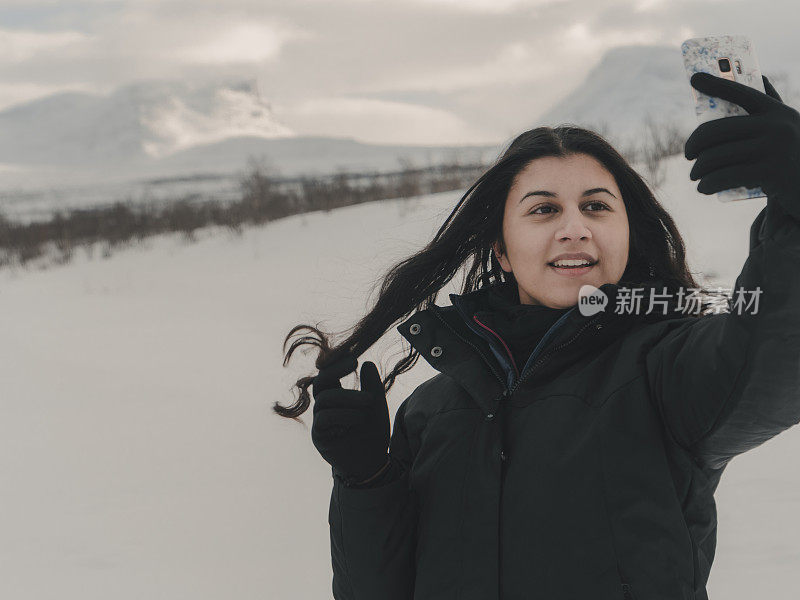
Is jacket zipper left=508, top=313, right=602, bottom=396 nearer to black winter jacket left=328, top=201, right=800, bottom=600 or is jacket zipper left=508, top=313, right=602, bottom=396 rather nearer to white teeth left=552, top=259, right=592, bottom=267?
black winter jacket left=328, top=201, right=800, bottom=600

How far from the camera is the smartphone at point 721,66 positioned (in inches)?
44.9

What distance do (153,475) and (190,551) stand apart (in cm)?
134

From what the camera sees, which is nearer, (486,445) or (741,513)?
(486,445)

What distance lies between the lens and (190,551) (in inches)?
170

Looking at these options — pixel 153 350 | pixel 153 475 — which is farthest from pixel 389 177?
pixel 153 475

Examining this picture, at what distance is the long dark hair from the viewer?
64.2 inches

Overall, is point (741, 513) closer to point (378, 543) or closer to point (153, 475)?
point (378, 543)

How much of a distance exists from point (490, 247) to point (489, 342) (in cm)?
47

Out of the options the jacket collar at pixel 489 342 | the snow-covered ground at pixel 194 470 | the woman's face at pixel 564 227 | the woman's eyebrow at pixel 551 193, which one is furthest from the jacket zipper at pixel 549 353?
the snow-covered ground at pixel 194 470

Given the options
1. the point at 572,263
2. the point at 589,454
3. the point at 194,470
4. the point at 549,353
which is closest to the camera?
the point at 589,454

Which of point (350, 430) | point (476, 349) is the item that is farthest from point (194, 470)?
point (476, 349)

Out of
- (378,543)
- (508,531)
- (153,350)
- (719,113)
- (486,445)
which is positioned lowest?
(153,350)

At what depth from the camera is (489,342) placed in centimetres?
151

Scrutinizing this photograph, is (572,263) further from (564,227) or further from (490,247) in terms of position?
(490,247)
